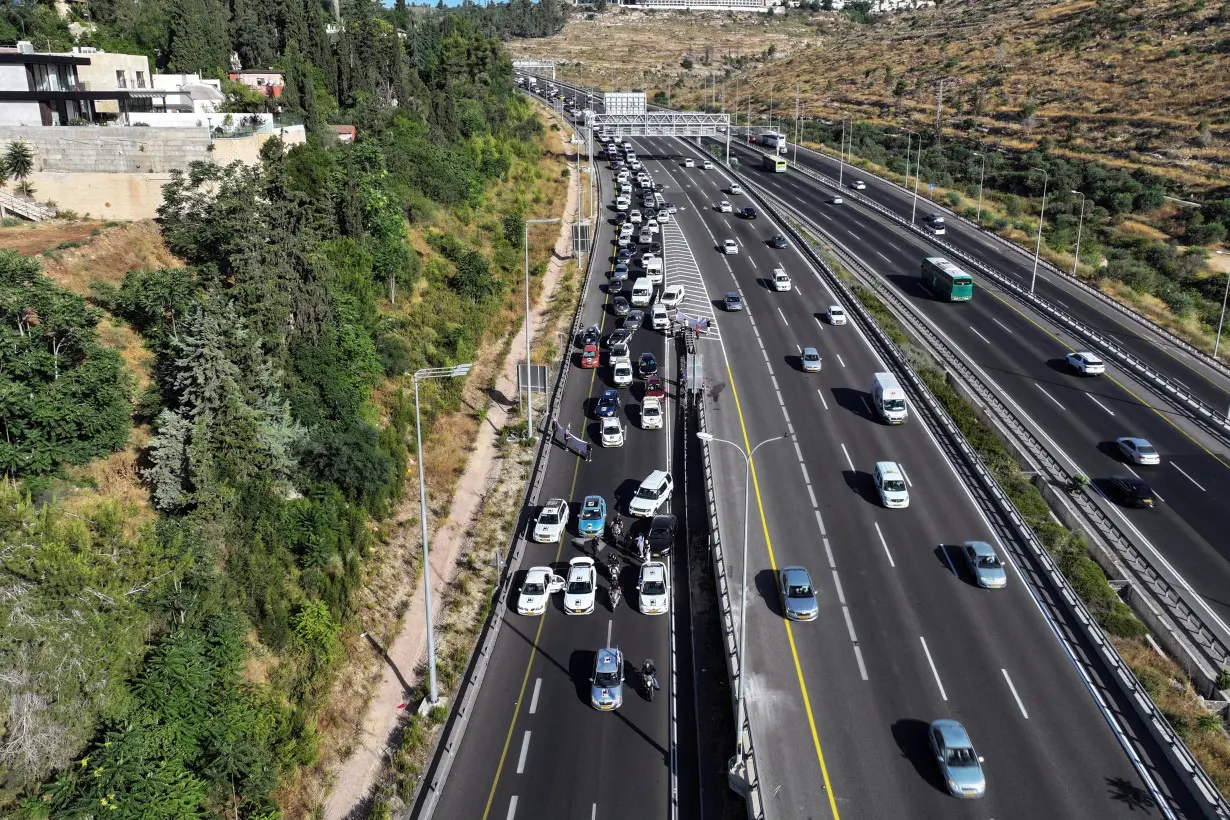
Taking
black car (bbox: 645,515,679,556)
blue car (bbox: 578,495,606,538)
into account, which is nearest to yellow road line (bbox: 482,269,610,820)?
blue car (bbox: 578,495,606,538)

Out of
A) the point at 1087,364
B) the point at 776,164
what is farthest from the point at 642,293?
the point at 776,164

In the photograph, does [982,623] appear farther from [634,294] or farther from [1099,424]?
[634,294]

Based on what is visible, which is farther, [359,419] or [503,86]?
[503,86]

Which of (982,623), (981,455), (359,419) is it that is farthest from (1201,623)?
(359,419)

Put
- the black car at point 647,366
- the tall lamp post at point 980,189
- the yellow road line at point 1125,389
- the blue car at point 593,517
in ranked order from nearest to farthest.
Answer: the blue car at point 593,517
the yellow road line at point 1125,389
the black car at point 647,366
the tall lamp post at point 980,189

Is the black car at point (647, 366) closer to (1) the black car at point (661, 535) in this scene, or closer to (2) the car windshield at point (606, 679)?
(1) the black car at point (661, 535)

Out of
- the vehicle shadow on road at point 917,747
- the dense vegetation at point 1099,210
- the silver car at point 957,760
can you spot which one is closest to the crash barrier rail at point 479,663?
the vehicle shadow on road at point 917,747

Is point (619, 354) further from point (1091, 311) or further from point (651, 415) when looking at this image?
point (1091, 311)
